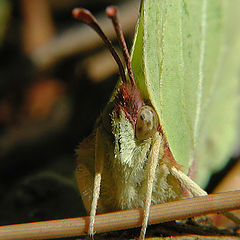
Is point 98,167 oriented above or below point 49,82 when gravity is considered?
above

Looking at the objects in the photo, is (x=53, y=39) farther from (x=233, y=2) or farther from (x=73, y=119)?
(x=233, y=2)

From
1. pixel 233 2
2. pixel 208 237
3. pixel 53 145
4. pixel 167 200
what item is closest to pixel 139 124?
pixel 167 200

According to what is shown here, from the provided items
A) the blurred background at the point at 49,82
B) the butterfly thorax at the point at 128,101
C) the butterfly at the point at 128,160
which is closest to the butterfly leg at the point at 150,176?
the butterfly at the point at 128,160

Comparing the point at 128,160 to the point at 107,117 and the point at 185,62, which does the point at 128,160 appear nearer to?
the point at 107,117

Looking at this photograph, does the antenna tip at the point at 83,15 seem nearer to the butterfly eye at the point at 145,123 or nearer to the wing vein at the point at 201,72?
the butterfly eye at the point at 145,123

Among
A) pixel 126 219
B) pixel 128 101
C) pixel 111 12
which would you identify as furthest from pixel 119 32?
pixel 126 219
